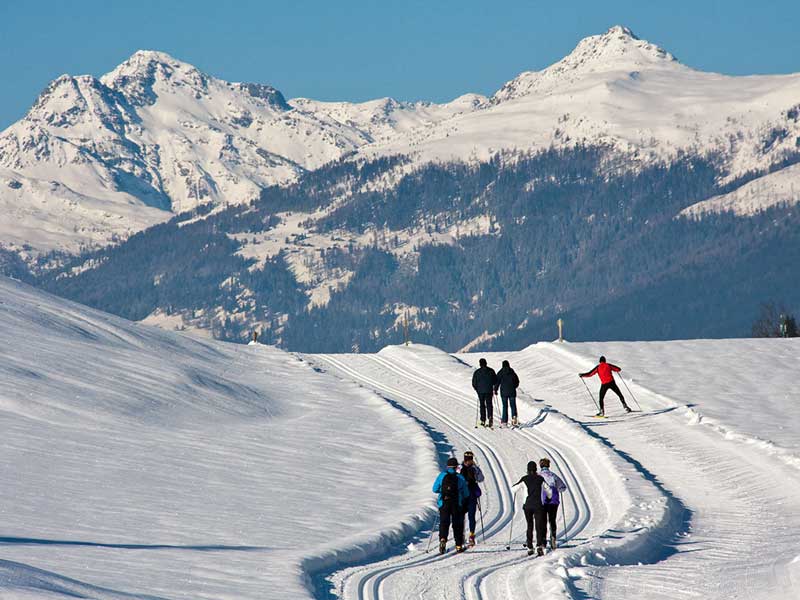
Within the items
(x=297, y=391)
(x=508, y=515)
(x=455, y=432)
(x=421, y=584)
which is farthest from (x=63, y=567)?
(x=297, y=391)

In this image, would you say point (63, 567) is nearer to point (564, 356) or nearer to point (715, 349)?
point (564, 356)

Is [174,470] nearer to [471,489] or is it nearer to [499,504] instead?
[499,504]

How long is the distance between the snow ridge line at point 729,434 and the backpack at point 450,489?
892 centimetres

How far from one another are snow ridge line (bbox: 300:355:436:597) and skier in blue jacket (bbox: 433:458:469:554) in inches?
33.4

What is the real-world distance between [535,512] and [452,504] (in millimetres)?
1172

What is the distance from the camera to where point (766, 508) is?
78.7 feet

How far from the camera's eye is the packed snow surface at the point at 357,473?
1795cm

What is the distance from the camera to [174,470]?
2562 cm

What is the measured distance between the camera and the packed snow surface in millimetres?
17953

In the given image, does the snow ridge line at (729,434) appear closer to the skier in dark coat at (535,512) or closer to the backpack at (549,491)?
the backpack at (549,491)

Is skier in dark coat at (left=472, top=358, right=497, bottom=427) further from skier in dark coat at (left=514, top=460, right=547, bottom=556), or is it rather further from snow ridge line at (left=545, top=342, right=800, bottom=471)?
skier in dark coat at (left=514, top=460, right=547, bottom=556)

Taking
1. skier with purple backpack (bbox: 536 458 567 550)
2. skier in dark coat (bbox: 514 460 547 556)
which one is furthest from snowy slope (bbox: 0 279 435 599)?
skier with purple backpack (bbox: 536 458 567 550)

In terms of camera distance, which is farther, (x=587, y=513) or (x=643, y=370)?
(x=643, y=370)

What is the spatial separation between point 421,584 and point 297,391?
2534 centimetres
